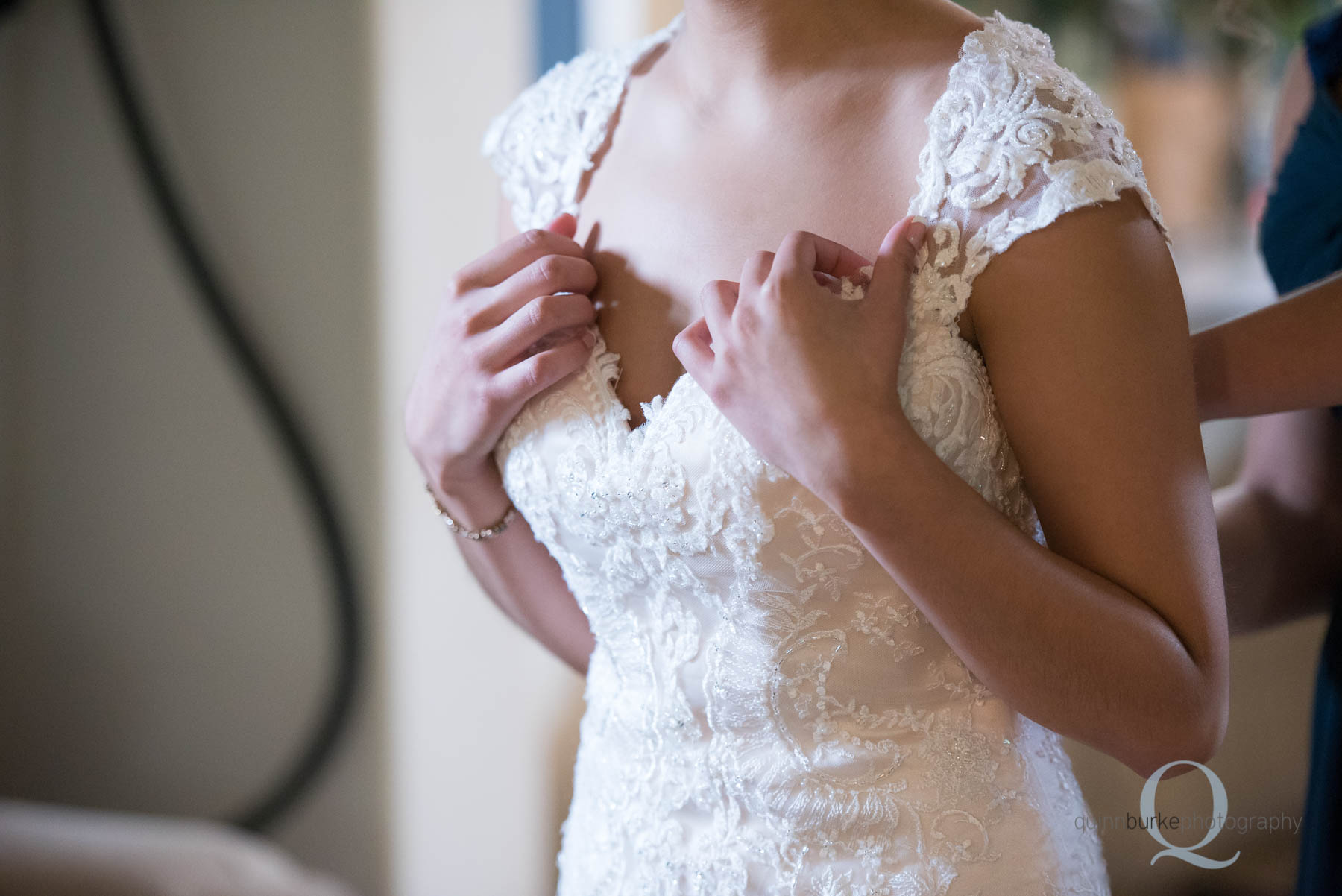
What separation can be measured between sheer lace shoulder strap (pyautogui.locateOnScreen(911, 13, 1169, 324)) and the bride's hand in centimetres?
3

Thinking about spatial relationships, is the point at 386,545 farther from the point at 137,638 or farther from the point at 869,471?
the point at 869,471

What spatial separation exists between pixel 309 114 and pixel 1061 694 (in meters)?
1.50

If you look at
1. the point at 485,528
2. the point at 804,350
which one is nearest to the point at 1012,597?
the point at 804,350

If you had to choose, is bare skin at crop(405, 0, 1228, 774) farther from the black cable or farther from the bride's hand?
the black cable

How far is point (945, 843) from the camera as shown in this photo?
72 cm

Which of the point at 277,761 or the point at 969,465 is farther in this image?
the point at 277,761

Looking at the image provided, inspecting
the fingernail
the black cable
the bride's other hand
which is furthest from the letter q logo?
the black cable

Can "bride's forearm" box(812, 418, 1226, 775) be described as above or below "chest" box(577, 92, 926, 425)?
below

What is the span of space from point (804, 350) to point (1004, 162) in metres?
0.19

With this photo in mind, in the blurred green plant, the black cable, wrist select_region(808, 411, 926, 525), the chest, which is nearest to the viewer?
wrist select_region(808, 411, 926, 525)

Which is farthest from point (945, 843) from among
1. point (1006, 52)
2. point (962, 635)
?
point (1006, 52)

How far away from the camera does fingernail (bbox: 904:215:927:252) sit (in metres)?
0.69

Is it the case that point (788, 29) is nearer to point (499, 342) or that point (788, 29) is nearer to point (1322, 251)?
point (499, 342)

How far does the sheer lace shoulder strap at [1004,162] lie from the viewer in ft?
2.11
